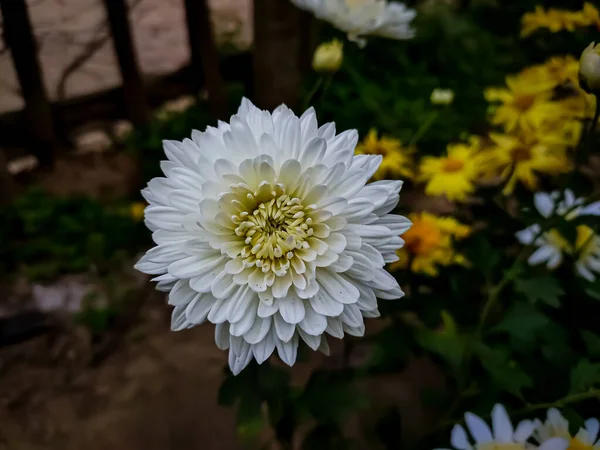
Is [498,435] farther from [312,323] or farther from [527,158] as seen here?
[527,158]

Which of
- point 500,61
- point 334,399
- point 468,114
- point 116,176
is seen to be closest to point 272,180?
point 334,399

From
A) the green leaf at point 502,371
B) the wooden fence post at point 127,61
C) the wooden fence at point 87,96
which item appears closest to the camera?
the green leaf at point 502,371

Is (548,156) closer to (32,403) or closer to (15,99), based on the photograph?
(32,403)

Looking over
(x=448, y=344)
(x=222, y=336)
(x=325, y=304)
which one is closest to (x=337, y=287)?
(x=325, y=304)

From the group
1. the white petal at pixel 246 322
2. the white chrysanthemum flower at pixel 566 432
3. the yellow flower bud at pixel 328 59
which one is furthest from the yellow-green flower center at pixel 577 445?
the yellow flower bud at pixel 328 59

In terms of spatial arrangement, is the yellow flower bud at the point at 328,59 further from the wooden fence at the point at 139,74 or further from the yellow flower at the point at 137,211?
the yellow flower at the point at 137,211

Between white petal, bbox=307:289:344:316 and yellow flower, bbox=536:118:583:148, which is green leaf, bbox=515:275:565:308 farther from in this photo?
white petal, bbox=307:289:344:316
